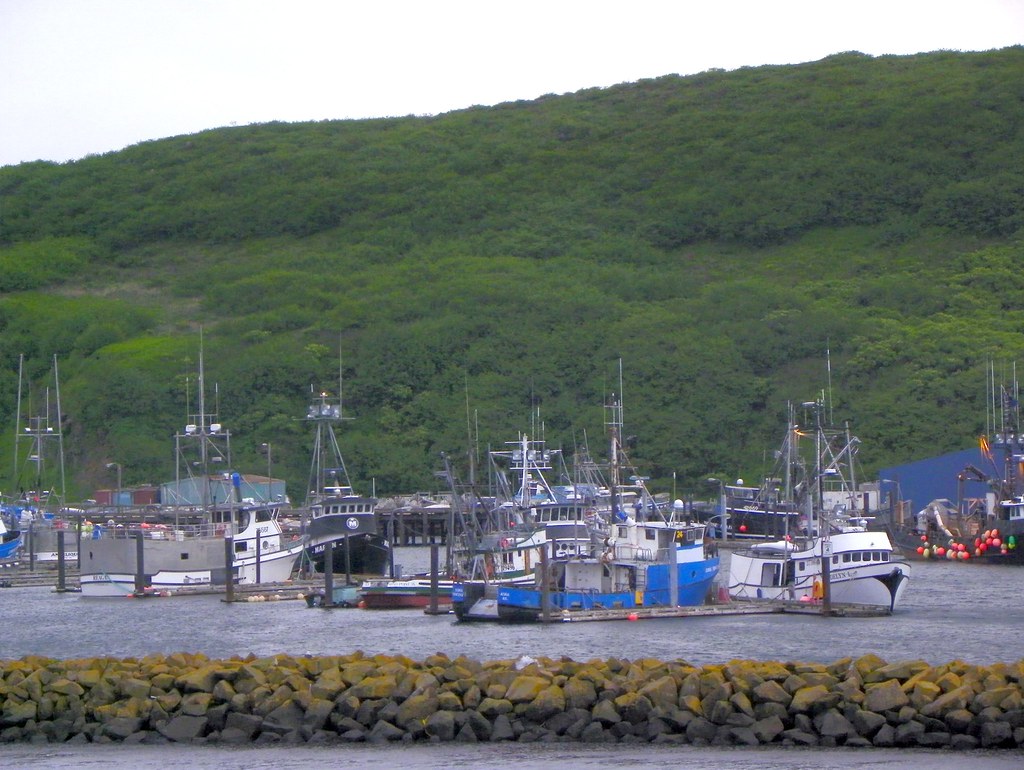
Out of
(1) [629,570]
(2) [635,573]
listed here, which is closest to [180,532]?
(1) [629,570]

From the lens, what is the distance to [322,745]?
2306cm

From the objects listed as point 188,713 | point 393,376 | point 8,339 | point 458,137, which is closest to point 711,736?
point 188,713

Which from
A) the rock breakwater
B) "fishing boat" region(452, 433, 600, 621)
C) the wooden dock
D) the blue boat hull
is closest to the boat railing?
"fishing boat" region(452, 433, 600, 621)

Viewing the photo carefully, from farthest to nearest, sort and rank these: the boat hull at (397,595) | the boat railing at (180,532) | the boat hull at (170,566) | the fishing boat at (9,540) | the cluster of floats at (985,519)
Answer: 1. the fishing boat at (9,540)
2. the cluster of floats at (985,519)
3. the boat railing at (180,532)
4. the boat hull at (170,566)
5. the boat hull at (397,595)

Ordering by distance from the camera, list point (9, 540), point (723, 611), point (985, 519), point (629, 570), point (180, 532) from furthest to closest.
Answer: point (9, 540) → point (985, 519) → point (180, 532) → point (629, 570) → point (723, 611)

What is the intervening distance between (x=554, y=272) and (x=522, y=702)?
105m

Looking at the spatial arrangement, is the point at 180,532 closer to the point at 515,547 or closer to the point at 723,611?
the point at 515,547

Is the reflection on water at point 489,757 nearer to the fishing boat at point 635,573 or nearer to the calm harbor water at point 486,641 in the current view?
the calm harbor water at point 486,641

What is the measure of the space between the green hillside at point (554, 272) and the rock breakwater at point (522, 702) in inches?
2135

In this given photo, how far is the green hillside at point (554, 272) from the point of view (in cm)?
9419

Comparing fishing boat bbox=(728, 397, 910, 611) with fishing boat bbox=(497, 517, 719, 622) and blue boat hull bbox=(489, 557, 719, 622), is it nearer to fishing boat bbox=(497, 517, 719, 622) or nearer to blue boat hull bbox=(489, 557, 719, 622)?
blue boat hull bbox=(489, 557, 719, 622)

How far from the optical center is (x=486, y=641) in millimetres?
38125

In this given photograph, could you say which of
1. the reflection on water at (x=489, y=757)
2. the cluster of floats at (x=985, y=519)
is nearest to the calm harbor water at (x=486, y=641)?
the reflection on water at (x=489, y=757)

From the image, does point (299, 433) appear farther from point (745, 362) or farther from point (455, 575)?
point (455, 575)
